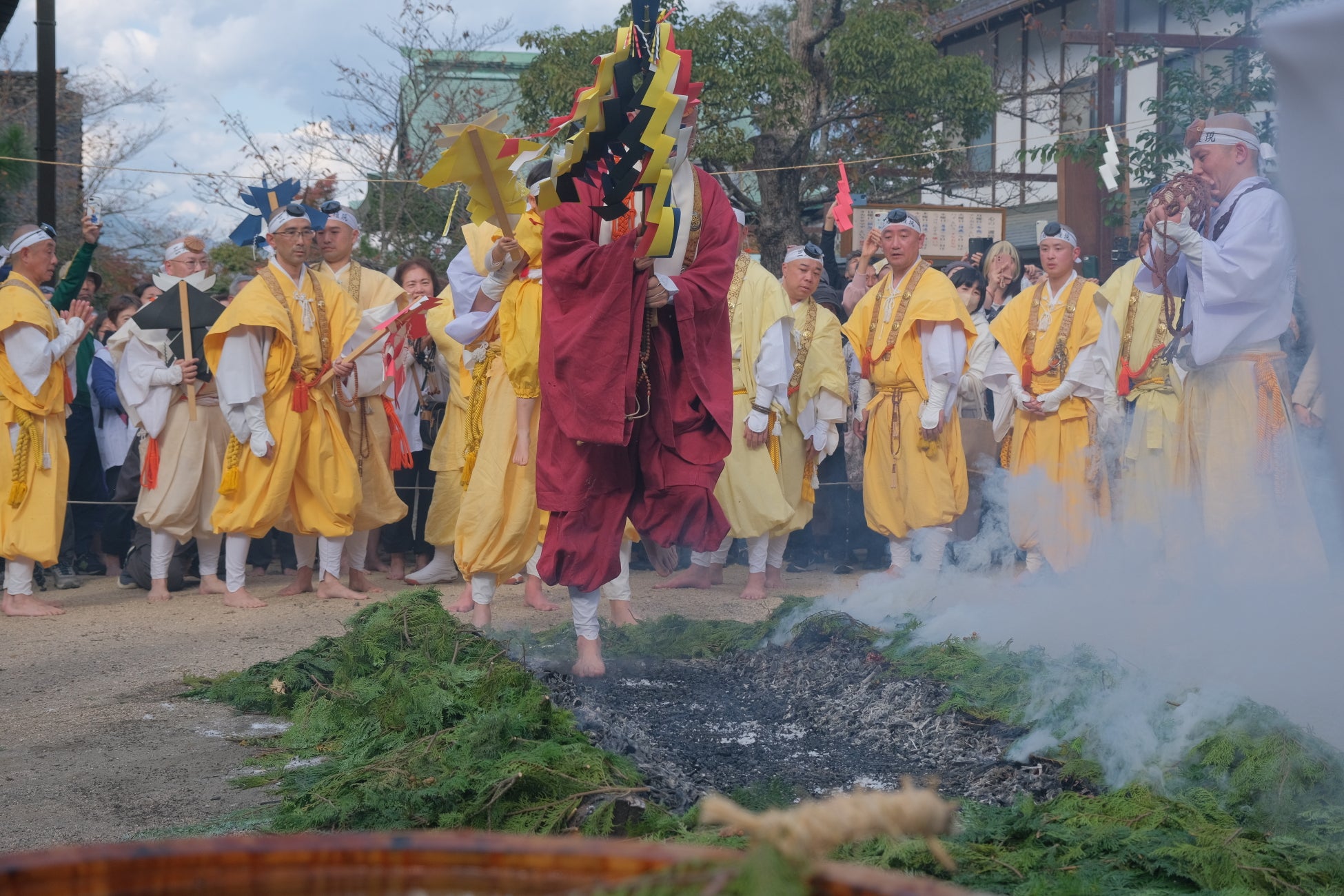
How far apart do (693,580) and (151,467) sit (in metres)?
3.47

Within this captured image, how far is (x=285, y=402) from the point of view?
7.26 m

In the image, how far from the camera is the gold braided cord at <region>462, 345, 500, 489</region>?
6.12m

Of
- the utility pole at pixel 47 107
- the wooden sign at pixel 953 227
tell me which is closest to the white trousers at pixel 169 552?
the utility pole at pixel 47 107

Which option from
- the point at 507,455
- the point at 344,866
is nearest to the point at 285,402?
the point at 507,455

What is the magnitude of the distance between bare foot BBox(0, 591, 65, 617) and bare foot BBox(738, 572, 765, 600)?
4.01m

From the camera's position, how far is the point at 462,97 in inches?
599

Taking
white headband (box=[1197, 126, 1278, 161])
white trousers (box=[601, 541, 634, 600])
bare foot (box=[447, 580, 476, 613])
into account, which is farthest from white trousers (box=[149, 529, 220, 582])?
white headband (box=[1197, 126, 1278, 161])

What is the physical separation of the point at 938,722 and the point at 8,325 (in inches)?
222

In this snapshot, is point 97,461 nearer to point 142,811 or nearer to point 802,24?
point 142,811

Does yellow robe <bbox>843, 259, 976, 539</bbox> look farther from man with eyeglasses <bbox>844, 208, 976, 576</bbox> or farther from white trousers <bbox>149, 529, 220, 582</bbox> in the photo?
white trousers <bbox>149, 529, 220, 582</bbox>

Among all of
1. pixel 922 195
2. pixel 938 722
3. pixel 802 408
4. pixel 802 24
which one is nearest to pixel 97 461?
pixel 802 408

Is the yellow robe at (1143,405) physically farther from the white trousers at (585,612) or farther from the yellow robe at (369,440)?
the yellow robe at (369,440)

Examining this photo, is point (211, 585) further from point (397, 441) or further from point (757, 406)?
point (757, 406)

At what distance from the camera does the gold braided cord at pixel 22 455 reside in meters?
6.91
